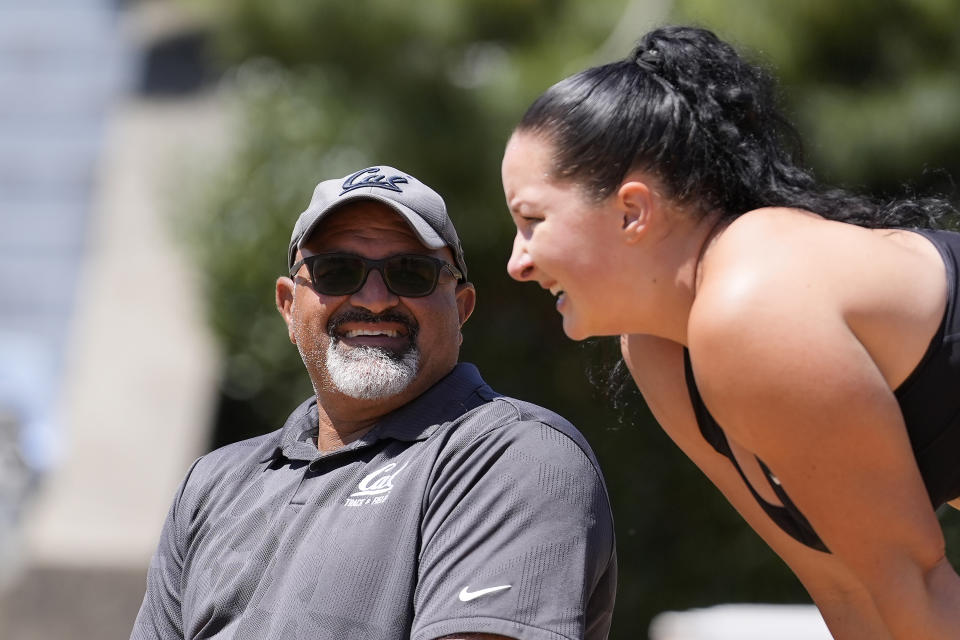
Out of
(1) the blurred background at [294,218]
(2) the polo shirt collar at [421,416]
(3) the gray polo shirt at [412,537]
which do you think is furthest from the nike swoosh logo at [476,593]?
(1) the blurred background at [294,218]

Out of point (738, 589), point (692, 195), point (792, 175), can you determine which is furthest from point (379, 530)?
point (738, 589)

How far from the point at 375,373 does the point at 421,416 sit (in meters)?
0.14

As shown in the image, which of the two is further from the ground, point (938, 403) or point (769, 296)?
point (769, 296)

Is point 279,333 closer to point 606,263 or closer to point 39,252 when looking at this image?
point 39,252

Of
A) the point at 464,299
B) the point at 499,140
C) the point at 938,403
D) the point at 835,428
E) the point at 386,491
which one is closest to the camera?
the point at 835,428

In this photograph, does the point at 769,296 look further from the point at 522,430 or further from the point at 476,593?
the point at 476,593

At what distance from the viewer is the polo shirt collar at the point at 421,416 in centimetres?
226

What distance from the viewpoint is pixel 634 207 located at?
6.30 ft

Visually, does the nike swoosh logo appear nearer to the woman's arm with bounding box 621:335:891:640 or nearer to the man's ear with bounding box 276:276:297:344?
the woman's arm with bounding box 621:335:891:640

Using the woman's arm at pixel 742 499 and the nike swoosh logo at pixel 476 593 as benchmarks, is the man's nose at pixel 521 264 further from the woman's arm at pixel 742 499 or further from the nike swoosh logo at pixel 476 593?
the nike swoosh logo at pixel 476 593

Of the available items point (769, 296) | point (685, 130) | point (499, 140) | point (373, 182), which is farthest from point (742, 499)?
point (499, 140)

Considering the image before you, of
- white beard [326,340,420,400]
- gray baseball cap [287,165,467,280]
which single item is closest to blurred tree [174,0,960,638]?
gray baseball cap [287,165,467,280]

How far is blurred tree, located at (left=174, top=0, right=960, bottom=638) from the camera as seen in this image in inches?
207

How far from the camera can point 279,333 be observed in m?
6.58
